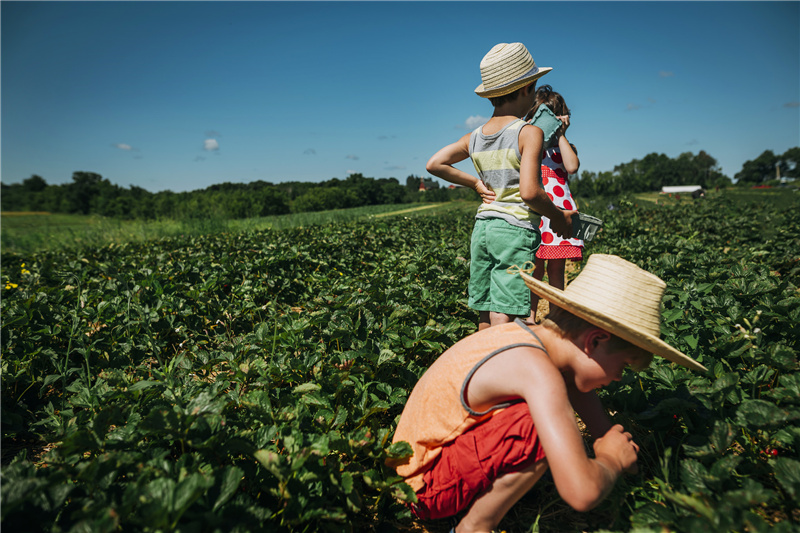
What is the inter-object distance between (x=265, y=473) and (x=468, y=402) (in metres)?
0.77

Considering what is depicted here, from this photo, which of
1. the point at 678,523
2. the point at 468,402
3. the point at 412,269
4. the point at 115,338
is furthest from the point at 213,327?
the point at 678,523

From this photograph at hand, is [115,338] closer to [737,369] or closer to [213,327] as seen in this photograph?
[213,327]

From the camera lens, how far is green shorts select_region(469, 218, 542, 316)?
7.30 feet

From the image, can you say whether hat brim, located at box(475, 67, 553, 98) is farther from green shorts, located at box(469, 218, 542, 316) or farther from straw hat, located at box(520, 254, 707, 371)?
straw hat, located at box(520, 254, 707, 371)

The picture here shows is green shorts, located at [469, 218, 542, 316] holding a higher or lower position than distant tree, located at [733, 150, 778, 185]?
lower

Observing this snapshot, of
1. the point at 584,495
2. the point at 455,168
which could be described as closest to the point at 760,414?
the point at 584,495

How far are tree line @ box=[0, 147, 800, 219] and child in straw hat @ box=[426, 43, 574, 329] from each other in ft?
46.8

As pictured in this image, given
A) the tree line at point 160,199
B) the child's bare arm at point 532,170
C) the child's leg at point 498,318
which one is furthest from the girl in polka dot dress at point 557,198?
the tree line at point 160,199

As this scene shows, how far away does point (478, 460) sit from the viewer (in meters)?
1.35

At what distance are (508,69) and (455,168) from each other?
2.19ft

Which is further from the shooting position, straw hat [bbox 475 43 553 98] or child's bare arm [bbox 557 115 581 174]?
child's bare arm [bbox 557 115 581 174]

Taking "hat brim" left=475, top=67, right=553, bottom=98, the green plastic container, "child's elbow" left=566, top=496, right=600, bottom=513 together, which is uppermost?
"hat brim" left=475, top=67, right=553, bottom=98

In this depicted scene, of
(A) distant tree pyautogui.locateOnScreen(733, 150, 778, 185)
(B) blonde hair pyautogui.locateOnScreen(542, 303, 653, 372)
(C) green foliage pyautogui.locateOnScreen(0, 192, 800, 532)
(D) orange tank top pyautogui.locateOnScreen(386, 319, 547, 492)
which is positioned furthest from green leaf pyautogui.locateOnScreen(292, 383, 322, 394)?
(A) distant tree pyautogui.locateOnScreen(733, 150, 778, 185)

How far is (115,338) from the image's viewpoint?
2.77 m
